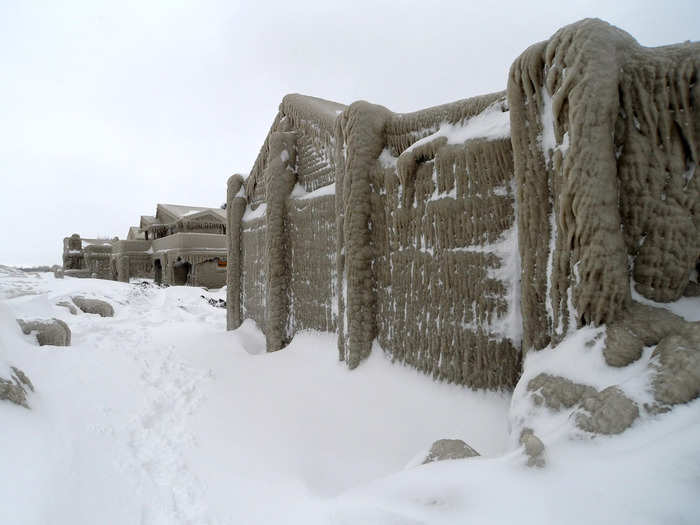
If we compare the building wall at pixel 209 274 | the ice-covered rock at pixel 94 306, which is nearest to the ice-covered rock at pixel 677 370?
the ice-covered rock at pixel 94 306

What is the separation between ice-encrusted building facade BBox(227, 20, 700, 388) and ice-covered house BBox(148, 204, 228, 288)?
569 inches

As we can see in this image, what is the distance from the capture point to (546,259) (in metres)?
2.38

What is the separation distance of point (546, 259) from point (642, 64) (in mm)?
1214

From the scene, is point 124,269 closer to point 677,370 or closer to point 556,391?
point 556,391

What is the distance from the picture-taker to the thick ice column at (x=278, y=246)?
5766 millimetres

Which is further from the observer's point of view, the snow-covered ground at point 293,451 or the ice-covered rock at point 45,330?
the ice-covered rock at point 45,330

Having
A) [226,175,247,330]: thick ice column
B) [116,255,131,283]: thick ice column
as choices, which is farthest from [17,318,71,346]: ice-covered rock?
[116,255,131,283]: thick ice column

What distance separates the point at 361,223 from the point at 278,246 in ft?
7.46

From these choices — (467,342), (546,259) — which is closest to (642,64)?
(546,259)

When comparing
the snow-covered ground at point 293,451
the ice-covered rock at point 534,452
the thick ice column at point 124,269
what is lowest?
the snow-covered ground at point 293,451

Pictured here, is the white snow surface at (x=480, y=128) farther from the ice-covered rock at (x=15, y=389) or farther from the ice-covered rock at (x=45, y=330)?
the ice-covered rock at (x=45, y=330)

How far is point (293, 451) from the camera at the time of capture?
3.04 m

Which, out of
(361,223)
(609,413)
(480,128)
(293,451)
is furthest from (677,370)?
(361,223)

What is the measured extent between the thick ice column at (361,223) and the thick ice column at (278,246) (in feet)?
6.81
